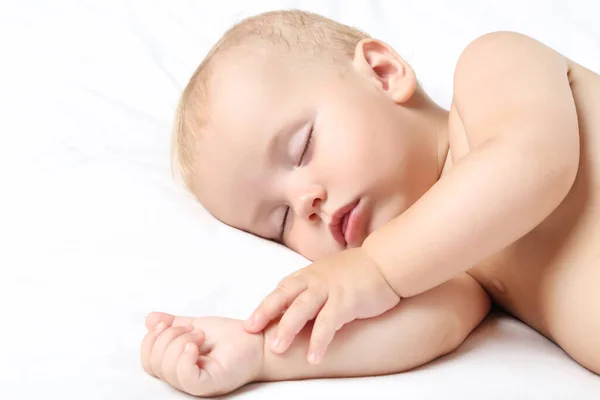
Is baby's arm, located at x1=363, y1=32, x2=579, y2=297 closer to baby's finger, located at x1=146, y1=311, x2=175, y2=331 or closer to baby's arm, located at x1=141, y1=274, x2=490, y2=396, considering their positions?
baby's arm, located at x1=141, y1=274, x2=490, y2=396

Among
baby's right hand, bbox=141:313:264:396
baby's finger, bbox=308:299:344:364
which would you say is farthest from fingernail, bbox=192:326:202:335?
baby's finger, bbox=308:299:344:364

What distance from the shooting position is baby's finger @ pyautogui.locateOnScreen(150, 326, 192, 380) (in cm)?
90

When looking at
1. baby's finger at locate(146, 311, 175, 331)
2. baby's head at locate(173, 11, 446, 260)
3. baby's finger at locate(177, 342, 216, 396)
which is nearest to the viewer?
baby's finger at locate(177, 342, 216, 396)

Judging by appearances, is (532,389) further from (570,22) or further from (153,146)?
(570,22)

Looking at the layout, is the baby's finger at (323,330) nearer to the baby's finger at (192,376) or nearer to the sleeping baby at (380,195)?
the sleeping baby at (380,195)

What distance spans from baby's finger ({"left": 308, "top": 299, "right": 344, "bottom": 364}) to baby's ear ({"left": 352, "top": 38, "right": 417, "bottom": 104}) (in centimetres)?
49

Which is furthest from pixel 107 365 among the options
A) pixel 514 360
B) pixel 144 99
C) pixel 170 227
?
pixel 144 99

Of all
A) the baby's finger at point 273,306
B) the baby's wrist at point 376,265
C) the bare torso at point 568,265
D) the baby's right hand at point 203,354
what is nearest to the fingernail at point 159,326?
the baby's right hand at point 203,354

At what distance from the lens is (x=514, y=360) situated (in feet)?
3.10

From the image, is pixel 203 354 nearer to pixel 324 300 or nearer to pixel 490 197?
pixel 324 300

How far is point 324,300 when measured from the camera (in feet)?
3.00

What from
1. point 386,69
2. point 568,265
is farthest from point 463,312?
point 386,69

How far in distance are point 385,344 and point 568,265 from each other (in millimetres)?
275

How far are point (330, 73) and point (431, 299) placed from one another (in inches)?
17.1
